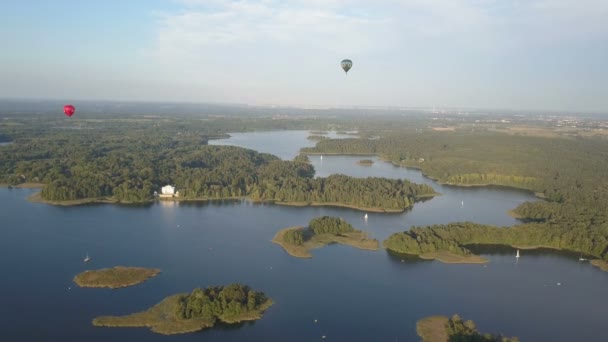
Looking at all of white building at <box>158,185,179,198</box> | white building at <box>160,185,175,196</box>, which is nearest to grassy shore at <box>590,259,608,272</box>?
white building at <box>158,185,179,198</box>

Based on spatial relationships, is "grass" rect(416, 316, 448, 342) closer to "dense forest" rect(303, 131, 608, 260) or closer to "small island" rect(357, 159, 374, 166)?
"dense forest" rect(303, 131, 608, 260)

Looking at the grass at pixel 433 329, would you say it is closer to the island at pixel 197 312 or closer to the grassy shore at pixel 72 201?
the island at pixel 197 312

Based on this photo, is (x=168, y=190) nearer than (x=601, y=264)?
No

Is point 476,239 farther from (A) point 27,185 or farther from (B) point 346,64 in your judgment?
(A) point 27,185

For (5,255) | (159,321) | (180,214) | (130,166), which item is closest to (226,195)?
(180,214)

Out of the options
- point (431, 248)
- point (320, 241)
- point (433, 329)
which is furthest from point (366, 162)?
point (433, 329)

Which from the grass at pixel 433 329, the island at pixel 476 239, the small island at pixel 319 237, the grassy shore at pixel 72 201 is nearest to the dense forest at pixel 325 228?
the small island at pixel 319 237
